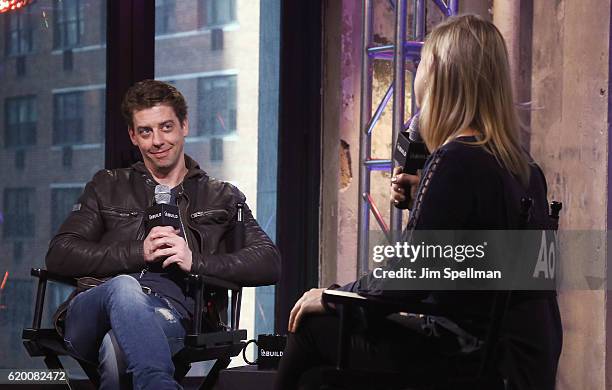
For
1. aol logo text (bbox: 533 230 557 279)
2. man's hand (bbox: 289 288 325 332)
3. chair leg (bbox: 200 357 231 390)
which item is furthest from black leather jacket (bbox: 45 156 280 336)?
aol logo text (bbox: 533 230 557 279)

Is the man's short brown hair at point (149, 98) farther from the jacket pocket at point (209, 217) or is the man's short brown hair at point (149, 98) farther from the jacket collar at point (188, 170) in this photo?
the jacket pocket at point (209, 217)

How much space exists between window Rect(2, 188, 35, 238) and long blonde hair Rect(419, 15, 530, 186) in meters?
2.23

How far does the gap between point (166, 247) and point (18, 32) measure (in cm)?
130

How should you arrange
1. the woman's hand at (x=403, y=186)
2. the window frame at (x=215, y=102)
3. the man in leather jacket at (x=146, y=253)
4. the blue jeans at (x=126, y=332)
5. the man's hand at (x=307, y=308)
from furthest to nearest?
1. the window frame at (x=215, y=102)
2. the man in leather jacket at (x=146, y=253)
3. the blue jeans at (x=126, y=332)
4. the woman's hand at (x=403, y=186)
5. the man's hand at (x=307, y=308)

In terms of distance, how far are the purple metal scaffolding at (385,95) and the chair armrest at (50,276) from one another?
1.49 metres

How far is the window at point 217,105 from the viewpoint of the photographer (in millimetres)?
4387

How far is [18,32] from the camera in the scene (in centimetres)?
370

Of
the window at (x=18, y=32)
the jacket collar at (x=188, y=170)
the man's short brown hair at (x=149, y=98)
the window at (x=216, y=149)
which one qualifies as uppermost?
the window at (x=18, y=32)

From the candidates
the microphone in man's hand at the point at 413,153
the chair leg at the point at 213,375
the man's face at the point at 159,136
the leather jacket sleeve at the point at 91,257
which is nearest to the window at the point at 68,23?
the man's face at the point at 159,136

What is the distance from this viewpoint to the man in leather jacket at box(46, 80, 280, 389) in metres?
2.63

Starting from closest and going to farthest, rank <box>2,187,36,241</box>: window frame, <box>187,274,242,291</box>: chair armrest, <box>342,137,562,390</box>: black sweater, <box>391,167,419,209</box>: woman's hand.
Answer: <box>342,137,562,390</box>: black sweater < <box>391,167,419,209</box>: woman's hand < <box>187,274,242,291</box>: chair armrest < <box>2,187,36,241</box>: window frame

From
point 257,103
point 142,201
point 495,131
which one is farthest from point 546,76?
point 495,131

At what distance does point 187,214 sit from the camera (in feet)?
10.7

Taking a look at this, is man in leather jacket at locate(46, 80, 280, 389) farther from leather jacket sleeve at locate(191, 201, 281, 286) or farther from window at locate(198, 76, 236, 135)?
window at locate(198, 76, 236, 135)
